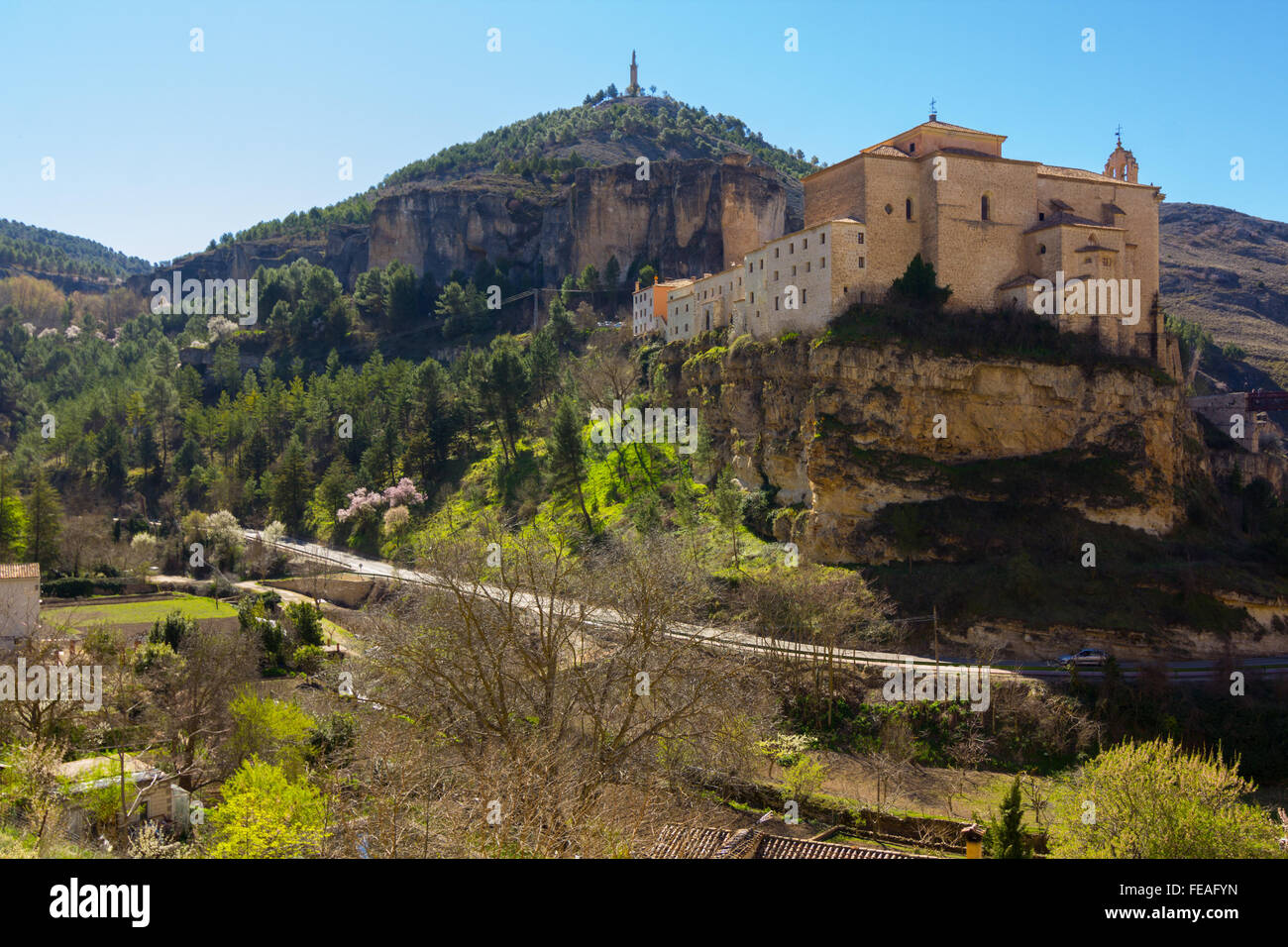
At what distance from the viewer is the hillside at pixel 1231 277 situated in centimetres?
9856

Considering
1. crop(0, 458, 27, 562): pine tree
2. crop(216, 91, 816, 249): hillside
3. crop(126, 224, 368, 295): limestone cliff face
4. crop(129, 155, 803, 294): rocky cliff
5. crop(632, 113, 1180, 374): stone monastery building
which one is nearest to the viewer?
crop(632, 113, 1180, 374): stone monastery building

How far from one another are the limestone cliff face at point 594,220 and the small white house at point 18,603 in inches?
2437

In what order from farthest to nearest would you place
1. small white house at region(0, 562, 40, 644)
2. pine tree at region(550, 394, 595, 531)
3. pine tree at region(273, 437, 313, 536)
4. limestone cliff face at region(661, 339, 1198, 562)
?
pine tree at region(273, 437, 313, 536) < pine tree at region(550, 394, 595, 531) < limestone cliff face at region(661, 339, 1198, 562) < small white house at region(0, 562, 40, 644)

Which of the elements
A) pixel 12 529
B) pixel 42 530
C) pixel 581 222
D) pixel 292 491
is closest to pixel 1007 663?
pixel 292 491

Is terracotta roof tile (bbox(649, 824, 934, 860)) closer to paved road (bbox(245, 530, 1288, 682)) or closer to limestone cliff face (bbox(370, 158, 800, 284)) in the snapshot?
paved road (bbox(245, 530, 1288, 682))

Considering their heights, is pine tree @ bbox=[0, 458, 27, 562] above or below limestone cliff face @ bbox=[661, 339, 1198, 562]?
below

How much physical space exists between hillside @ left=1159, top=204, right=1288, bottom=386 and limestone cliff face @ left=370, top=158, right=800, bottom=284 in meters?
47.0

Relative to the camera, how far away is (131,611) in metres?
44.1

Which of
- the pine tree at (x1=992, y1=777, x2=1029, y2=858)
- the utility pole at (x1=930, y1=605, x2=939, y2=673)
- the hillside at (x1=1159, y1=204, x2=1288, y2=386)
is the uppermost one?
the hillside at (x1=1159, y1=204, x2=1288, y2=386)

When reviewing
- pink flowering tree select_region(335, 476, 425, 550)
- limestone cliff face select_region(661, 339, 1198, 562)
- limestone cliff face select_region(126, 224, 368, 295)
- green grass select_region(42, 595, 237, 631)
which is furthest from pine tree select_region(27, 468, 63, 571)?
limestone cliff face select_region(126, 224, 368, 295)

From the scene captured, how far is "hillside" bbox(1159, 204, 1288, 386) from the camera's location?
3880 inches

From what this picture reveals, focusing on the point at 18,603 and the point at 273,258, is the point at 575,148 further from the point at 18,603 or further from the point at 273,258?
the point at 18,603

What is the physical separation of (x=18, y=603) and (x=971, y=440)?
38911mm
